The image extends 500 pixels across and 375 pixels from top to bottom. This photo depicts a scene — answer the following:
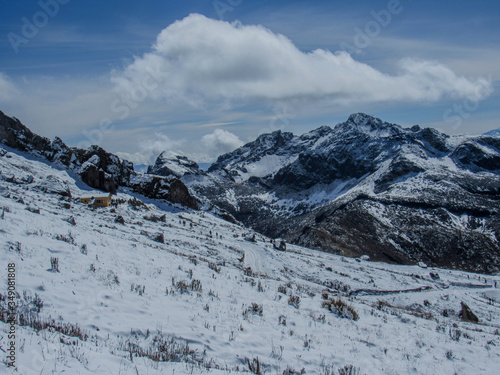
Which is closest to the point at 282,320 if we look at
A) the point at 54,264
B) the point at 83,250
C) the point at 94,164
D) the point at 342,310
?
the point at 342,310

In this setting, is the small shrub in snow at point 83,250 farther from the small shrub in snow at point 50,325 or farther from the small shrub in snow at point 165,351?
the small shrub in snow at point 165,351

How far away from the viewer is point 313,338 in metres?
7.34

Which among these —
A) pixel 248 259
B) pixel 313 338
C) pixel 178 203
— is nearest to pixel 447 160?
pixel 178 203

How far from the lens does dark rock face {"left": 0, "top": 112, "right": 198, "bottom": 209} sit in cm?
4556

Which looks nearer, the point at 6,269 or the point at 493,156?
the point at 6,269

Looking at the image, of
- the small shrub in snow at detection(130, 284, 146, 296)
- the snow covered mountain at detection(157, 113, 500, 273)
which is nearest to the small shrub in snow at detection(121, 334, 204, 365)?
the small shrub in snow at detection(130, 284, 146, 296)

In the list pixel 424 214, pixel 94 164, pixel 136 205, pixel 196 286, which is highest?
pixel 424 214

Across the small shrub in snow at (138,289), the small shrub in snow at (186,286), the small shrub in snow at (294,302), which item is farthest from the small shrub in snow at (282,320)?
the small shrub in snow at (138,289)

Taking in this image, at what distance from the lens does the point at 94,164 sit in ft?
158

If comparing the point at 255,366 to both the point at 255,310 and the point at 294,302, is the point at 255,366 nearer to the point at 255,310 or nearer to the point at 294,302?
the point at 255,310

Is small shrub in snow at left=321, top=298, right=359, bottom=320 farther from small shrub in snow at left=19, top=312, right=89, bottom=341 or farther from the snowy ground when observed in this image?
small shrub in snow at left=19, top=312, right=89, bottom=341

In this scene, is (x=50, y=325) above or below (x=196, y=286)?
below

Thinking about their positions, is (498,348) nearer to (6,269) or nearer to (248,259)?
(6,269)

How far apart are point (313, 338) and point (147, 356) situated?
12.9 ft
